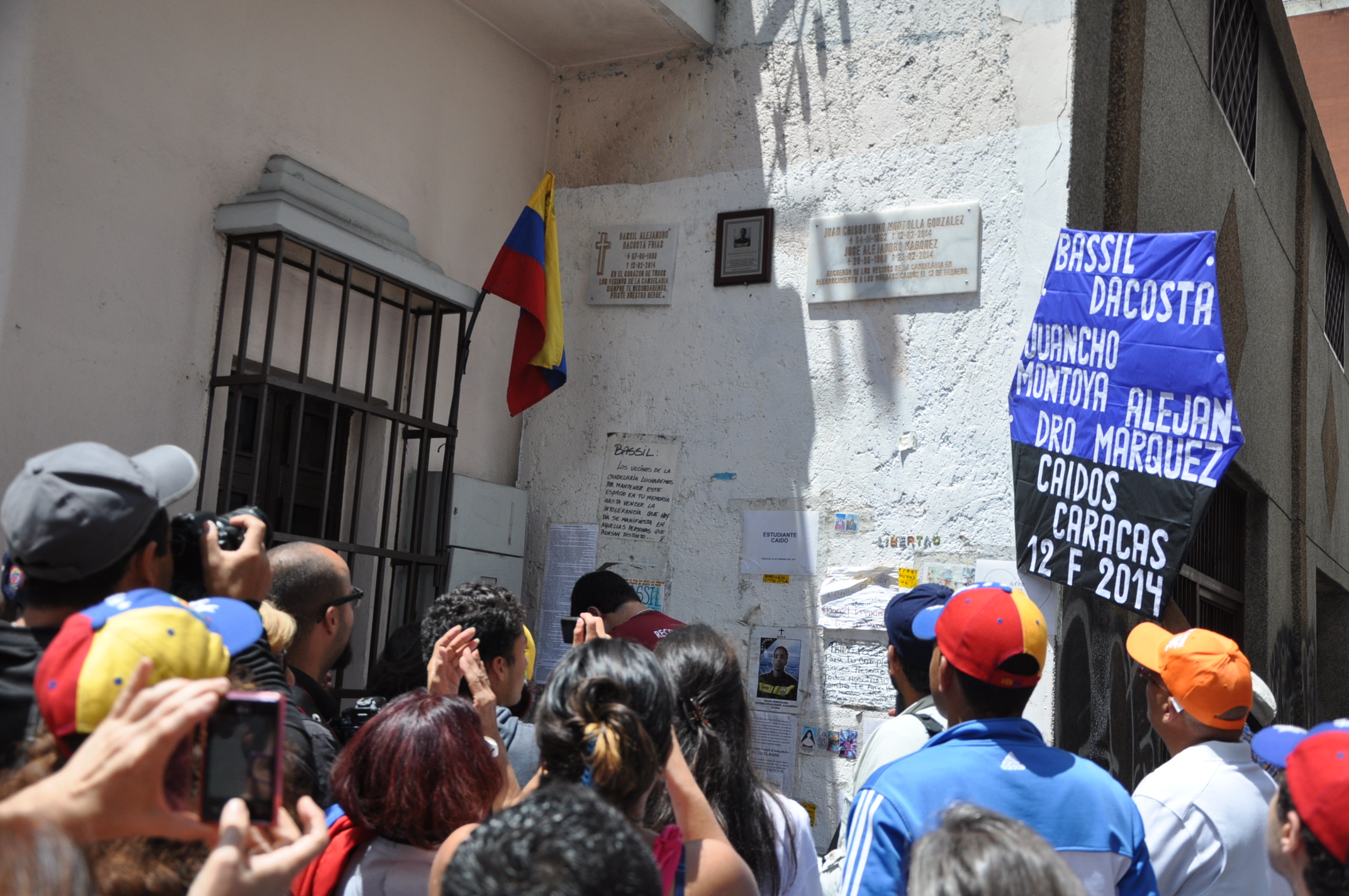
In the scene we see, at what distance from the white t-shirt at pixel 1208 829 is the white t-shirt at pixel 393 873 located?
63.6 inches

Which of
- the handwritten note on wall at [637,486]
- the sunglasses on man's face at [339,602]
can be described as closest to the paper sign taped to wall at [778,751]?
the handwritten note on wall at [637,486]

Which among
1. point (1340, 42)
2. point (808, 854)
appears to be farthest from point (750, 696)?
point (1340, 42)

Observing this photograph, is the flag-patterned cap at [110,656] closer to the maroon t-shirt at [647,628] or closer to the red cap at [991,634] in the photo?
the red cap at [991,634]

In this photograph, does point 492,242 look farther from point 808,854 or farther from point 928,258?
point 808,854

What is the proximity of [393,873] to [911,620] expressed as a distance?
1.75 m

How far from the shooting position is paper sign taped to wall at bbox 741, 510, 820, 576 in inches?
203

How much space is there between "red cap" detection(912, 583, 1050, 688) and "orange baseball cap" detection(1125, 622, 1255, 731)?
0.65 m

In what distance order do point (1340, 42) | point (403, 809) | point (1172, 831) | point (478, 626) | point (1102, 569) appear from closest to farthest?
point (403, 809) → point (1172, 831) → point (478, 626) → point (1102, 569) → point (1340, 42)

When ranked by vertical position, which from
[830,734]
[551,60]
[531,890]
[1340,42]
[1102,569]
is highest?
[1340,42]

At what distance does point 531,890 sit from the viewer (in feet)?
3.60

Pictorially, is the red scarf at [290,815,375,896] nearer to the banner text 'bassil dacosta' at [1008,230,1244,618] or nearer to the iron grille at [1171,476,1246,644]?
the banner text 'bassil dacosta' at [1008,230,1244,618]

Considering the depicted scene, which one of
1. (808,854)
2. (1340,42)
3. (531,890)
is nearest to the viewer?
(531,890)

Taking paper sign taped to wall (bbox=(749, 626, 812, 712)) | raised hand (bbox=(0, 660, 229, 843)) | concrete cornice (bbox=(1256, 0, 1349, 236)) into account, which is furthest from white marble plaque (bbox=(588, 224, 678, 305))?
concrete cornice (bbox=(1256, 0, 1349, 236))

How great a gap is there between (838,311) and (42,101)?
318cm
